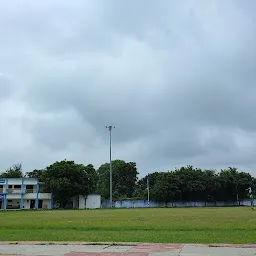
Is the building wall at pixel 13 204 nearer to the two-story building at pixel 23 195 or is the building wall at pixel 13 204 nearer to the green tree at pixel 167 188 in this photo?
the two-story building at pixel 23 195

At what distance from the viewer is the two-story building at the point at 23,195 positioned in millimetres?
87062

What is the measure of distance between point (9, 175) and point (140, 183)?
4962 centimetres

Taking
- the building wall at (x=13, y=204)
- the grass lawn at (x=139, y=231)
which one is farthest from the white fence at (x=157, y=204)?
the grass lawn at (x=139, y=231)

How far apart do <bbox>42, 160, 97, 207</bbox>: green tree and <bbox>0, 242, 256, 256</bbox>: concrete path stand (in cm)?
6799

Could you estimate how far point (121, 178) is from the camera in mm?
126812

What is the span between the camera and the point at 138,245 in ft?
45.0

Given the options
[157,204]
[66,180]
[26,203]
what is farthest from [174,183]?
[26,203]

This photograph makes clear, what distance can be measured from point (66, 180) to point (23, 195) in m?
13.3

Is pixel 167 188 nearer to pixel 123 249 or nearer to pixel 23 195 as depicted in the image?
pixel 23 195

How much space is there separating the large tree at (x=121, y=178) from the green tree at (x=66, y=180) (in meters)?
37.0

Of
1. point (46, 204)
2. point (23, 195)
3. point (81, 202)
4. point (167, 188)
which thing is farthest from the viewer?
point (167, 188)

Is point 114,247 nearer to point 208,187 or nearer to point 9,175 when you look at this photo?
point 208,187

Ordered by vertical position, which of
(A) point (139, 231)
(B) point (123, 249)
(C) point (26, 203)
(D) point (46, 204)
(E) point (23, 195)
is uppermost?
(E) point (23, 195)

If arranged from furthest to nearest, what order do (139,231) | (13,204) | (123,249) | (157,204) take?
(157,204) → (13,204) → (139,231) → (123,249)
